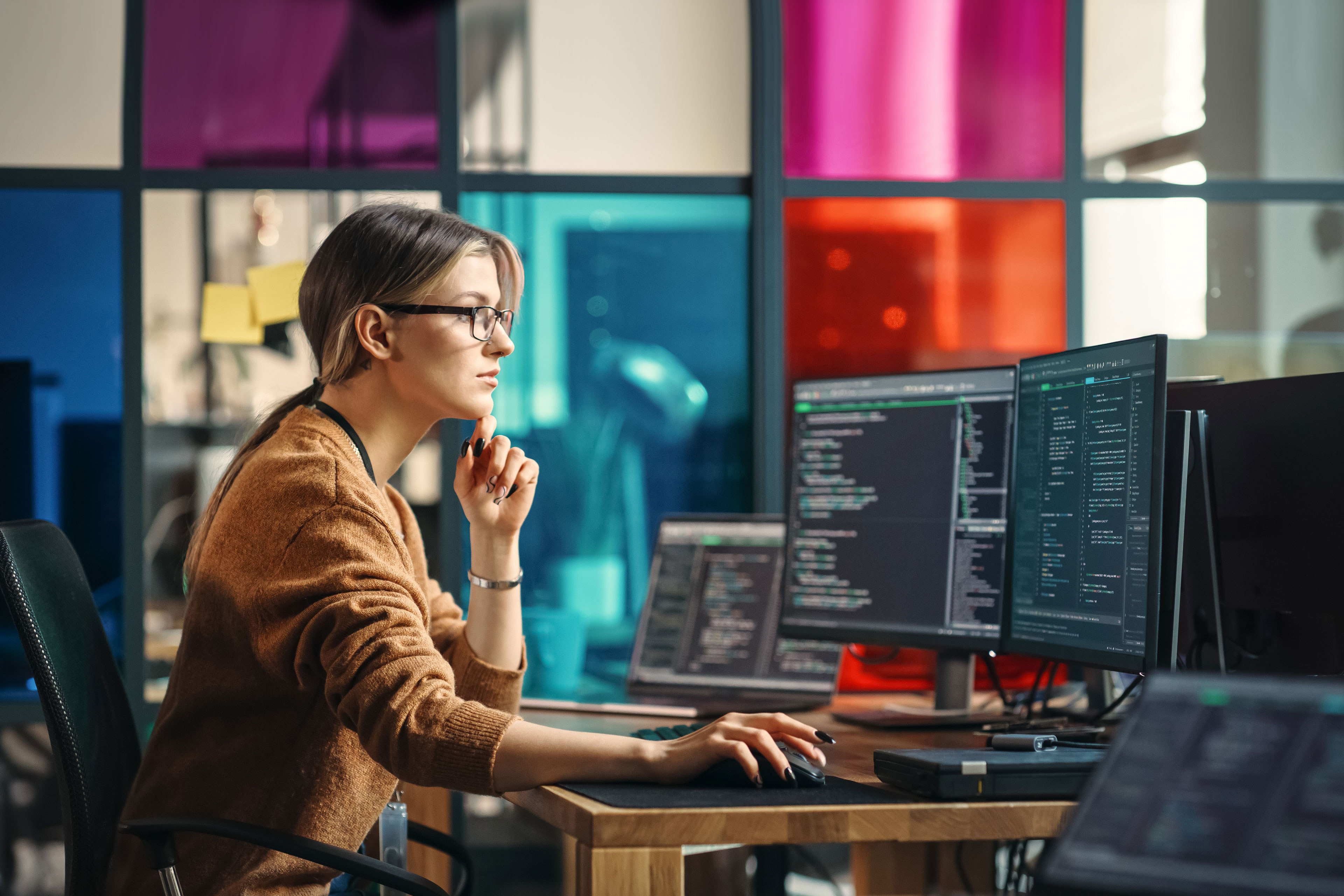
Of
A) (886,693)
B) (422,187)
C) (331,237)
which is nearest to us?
(331,237)

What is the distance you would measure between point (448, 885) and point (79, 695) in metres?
1.10

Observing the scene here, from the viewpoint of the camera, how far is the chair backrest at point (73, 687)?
1.34 metres

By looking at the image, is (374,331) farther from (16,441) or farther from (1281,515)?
(16,441)

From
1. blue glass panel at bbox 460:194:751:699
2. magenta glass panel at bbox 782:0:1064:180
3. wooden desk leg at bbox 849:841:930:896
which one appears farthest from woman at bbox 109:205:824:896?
magenta glass panel at bbox 782:0:1064:180

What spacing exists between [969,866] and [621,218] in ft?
5.14

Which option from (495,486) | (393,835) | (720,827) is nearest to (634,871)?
(720,827)

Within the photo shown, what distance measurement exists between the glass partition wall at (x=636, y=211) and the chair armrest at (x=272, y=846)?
4.34 feet

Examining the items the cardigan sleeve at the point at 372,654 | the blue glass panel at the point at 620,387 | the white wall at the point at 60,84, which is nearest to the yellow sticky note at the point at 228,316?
the white wall at the point at 60,84

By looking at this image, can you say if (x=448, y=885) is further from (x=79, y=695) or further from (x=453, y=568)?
(x=79, y=695)

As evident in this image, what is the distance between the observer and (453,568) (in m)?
2.62

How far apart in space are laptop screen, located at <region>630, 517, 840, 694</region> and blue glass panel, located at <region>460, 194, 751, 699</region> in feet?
1.55

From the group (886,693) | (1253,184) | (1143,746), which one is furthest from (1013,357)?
(1143,746)

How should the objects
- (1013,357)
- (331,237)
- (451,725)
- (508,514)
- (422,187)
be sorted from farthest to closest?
(1013,357) → (422,187) → (508,514) → (331,237) → (451,725)

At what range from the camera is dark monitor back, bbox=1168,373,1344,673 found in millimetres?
1520
